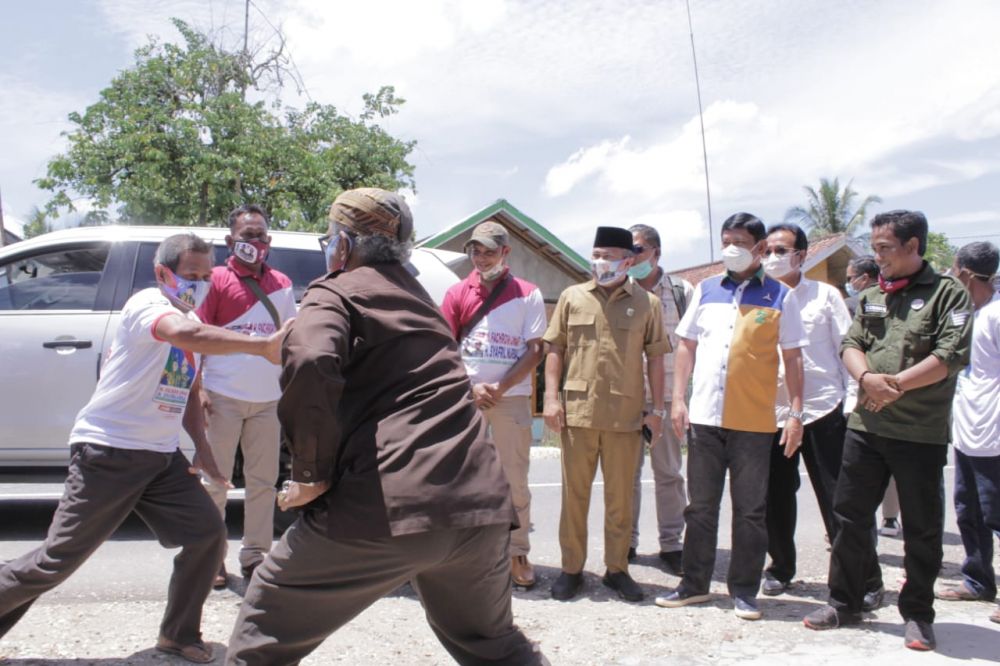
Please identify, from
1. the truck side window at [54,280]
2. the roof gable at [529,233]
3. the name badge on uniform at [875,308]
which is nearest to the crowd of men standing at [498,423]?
the name badge on uniform at [875,308]

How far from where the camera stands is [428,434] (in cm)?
270

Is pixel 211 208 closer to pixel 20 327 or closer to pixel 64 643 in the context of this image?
pixel 20 327

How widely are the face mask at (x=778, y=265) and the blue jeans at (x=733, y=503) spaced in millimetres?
1192

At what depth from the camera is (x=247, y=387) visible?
17.1 feet

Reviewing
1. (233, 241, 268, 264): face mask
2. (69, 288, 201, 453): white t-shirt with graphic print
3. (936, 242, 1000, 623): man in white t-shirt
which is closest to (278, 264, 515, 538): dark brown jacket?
(69, 288, 201, 453): white t-shirt with graphic print

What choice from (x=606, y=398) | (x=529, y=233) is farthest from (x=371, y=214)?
(x=529, y=233)

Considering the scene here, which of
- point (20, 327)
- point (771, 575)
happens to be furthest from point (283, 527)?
point (771, 575)

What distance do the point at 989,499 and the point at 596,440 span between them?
2.21 metres

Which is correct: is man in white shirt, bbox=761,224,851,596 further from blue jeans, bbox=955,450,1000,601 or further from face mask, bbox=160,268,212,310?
face mask, bbox=160,268,212,310

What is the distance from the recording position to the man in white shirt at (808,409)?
5371mm

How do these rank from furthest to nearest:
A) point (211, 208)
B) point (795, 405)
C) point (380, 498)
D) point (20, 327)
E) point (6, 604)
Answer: point (211, 208) < point (20, 327) < point (795, 405) < point (6, 604) < point (380, 498)

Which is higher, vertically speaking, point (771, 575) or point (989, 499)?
point (989, 499)

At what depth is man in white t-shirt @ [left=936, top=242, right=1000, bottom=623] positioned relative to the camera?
16.8ft

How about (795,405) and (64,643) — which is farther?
(795,405)
